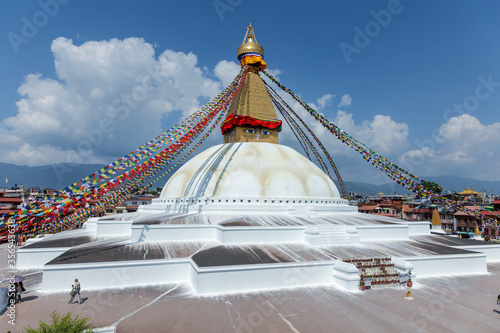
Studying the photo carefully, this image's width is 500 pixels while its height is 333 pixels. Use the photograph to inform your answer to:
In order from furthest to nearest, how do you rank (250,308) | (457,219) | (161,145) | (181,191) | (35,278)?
1. (457,219)
2. (181,191)
3. (161,145)
4. (35,278)
5. (250,308)

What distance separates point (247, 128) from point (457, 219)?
104 feet

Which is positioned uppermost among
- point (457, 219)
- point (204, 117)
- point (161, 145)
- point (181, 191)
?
point (204, 117)

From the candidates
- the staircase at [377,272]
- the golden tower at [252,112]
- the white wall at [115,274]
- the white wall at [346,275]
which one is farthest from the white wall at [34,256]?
the golden tower at [252,112]

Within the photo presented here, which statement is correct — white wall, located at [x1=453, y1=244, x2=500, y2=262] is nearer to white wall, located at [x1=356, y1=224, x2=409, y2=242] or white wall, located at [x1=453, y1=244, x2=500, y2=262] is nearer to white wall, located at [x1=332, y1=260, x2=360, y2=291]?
white wall, located at [x1=356, y1=224, x2=409, y2=242]

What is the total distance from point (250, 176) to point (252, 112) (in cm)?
491

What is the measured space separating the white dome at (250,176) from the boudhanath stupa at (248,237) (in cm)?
6

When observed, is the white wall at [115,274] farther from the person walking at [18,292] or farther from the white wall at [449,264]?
the white wall at [449,264]

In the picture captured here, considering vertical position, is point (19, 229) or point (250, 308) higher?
point (19, 229)

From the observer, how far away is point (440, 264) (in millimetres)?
10062

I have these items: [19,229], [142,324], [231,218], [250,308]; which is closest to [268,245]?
[231,218]

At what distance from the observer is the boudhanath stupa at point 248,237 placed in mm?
8430

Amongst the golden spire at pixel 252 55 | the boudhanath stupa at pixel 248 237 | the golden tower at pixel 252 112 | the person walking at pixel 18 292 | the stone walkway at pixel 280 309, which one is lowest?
the stone walkway at pixel 280 309

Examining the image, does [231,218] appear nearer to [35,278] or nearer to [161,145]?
[161,145]

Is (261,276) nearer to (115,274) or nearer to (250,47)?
(115,274)
